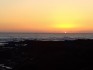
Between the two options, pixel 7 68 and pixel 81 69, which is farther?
pixel 7 68

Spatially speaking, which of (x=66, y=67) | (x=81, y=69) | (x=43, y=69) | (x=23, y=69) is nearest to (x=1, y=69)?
(x=23, y=69)

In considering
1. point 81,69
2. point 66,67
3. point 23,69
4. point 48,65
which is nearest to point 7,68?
point 23,69

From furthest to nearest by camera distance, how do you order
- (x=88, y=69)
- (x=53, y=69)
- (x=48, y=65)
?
(x=48, y=65) → (x=53, y=69) → (x=88, y=69)

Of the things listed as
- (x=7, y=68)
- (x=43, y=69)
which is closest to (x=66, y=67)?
(x=43, y=69)

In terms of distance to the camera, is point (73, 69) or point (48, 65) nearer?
point (73, 69)

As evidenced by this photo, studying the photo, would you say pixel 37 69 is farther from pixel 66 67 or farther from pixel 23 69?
pixel 66 67

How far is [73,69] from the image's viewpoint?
18.7 m

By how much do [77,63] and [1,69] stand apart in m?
6.69

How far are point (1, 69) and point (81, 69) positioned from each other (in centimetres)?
698

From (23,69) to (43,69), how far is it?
1745 millimetres

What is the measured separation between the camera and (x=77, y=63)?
2108 cm

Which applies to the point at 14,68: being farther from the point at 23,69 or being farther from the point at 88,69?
the point at 88,69

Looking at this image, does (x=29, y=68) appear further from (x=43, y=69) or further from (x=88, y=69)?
(x=88, y=69)

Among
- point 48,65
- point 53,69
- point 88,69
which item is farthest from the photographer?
point 48,65
